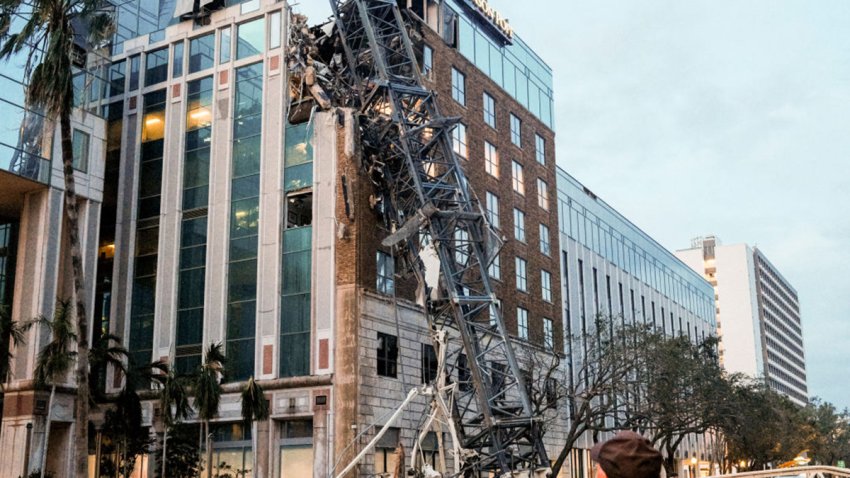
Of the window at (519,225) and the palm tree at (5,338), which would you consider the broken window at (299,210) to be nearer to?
the palm tree at (5,338)

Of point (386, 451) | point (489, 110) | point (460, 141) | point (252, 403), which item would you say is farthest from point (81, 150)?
point (489, 110)

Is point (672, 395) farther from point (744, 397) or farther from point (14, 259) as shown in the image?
point (14, 259)

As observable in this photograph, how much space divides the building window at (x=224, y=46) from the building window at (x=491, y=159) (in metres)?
14.8

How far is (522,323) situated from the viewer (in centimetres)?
5309

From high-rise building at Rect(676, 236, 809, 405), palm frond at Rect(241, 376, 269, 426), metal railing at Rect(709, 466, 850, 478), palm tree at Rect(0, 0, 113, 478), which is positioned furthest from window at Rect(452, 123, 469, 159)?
high-rise building at Rect(676, 236, 809, 405)

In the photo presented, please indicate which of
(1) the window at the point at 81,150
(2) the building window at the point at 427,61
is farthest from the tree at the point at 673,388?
(1) the window at the point at 81,150

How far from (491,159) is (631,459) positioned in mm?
49362

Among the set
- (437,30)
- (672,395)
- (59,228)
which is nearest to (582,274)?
(672,395)

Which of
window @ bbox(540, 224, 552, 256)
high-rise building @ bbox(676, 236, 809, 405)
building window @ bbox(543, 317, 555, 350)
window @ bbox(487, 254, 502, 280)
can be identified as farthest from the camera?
high-rise building @ bbox(676, 236, 809, 405)

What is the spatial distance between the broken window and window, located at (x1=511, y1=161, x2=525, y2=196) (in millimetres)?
15974

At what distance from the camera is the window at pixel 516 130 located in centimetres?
5622

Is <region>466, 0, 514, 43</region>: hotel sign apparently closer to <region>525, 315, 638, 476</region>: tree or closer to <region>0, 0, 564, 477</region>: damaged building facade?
<region>0, 0, 564, 477</region>: damaged building facade

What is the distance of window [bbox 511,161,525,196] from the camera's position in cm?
5531

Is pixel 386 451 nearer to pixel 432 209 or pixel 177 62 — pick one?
pixel 432 209
